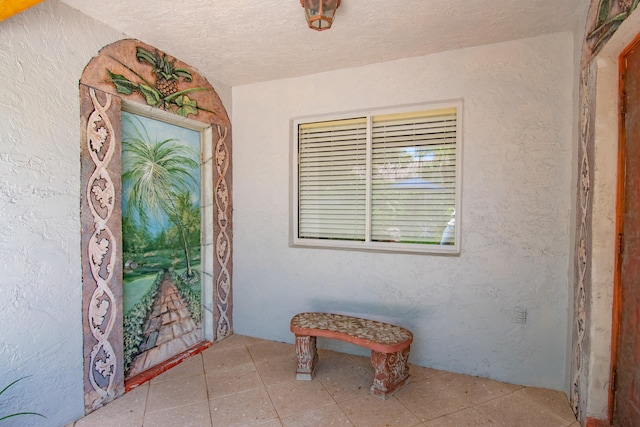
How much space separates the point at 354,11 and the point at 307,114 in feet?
3.77

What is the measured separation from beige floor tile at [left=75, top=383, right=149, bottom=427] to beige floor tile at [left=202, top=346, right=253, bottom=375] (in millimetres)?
554

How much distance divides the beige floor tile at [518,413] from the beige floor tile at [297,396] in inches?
43.7

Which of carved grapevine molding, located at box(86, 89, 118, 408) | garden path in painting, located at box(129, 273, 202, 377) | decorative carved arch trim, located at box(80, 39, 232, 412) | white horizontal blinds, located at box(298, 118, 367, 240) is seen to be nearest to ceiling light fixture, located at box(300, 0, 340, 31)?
white horizontal blinds, located at box(298, 118, 367, 240)

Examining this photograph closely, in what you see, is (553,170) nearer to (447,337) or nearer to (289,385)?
(447,337)

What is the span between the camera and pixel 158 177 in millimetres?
2830

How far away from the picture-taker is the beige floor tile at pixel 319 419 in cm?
207

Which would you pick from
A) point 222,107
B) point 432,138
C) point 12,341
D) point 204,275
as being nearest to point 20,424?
point 12,341

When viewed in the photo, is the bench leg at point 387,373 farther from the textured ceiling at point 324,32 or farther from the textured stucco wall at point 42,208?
the textured ceiling at point 324,32

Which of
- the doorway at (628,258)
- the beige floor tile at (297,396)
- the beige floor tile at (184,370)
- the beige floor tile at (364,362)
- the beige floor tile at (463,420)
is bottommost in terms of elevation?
the beige floor tile at (184,370)

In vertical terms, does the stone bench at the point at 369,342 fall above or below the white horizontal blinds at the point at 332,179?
below

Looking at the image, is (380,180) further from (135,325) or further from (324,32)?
(135,325)

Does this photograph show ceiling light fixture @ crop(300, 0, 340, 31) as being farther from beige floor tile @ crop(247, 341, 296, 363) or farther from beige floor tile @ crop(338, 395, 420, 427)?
beige floor tile @ crop(247, 341, 296, 363)

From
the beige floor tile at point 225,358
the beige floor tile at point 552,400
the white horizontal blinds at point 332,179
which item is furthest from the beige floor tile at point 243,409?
the beige floor tile at point 552,400

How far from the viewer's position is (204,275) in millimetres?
3289
